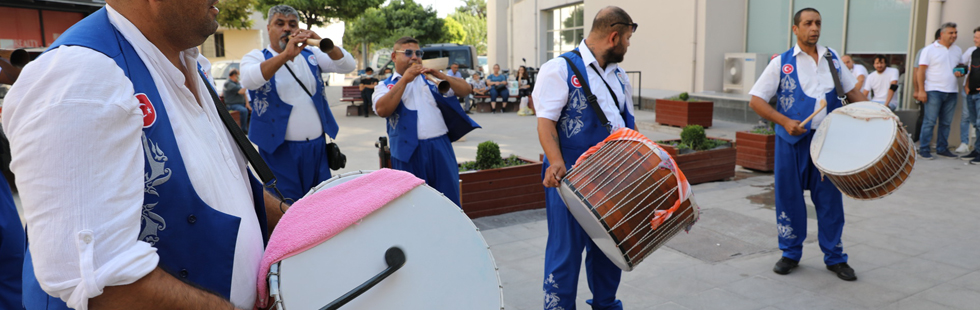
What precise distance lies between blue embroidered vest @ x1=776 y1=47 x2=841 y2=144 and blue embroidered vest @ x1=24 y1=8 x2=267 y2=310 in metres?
4.22

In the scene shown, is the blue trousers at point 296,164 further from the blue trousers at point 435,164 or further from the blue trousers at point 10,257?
the blue trousers at point 10,257

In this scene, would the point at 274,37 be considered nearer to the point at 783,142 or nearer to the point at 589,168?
the point at 589,168

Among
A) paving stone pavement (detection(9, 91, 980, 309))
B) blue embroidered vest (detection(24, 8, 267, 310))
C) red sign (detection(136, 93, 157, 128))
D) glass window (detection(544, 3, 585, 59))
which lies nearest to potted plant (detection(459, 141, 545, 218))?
paving stone pavement (detection(9, 91, 980, 309))

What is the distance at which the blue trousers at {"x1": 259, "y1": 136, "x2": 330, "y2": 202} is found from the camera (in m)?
4.89

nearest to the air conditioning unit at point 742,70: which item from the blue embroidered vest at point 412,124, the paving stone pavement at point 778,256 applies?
the paving stone pavement at point 778,256

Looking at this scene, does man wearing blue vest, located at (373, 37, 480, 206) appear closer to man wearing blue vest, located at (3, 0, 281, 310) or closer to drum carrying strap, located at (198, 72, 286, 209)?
drum carrying strap, located at (198, 72, 286, 209)

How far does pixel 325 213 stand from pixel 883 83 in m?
11.4

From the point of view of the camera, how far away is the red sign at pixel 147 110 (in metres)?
1.35

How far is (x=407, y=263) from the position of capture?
162cm

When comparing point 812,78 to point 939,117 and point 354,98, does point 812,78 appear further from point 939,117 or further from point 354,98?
point 354,98

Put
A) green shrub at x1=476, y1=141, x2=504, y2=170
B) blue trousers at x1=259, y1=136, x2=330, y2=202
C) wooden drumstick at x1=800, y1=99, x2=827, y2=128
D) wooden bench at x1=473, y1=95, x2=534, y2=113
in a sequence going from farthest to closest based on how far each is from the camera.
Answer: wooden bench at x1=473, y1=95, x2=534, y2=113, green shrub at x1=476, y1=141, x2=504, y2=170, blue trousers at x1=259, y1=136, x2=330, y2=202, wooden drumstick at x1=800, y1=99, x2=827, y2=128

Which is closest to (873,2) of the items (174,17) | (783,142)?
(783,142)

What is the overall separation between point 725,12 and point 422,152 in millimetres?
13003

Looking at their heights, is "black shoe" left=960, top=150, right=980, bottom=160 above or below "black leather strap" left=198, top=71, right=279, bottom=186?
below
